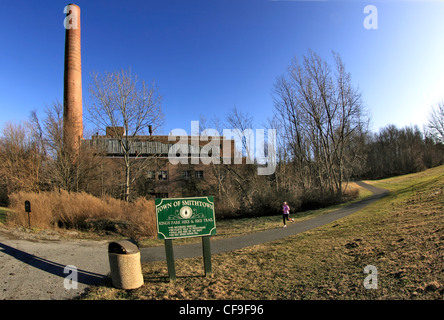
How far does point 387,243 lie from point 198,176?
121 feet

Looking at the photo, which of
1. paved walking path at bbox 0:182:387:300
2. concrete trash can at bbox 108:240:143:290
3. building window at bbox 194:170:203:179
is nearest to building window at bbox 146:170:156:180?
building window at bbox 194:170:203:179

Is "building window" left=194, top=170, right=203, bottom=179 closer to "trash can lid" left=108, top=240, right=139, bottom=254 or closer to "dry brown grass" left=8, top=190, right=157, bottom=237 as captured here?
"dry brown grass" left=8, top=190, right=157, bottom=237

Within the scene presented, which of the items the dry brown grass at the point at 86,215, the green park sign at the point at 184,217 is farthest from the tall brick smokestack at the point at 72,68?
the green park sign at the point at 184,217

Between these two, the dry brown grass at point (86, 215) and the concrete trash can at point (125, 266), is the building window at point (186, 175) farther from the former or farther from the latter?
the concrete trash can at point (125, 266)

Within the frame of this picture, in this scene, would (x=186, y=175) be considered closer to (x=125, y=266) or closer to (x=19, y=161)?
(x=19, y=161)

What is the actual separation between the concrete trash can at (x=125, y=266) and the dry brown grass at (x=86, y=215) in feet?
24.5

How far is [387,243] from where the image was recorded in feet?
20.1

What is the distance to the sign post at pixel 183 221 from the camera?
5.24 meters
